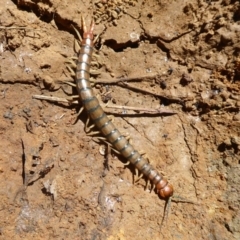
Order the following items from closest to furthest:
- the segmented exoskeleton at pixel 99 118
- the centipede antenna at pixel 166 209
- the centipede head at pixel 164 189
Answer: the centipede antenna at pixel 166 209 → the centipede head at pixel 164 189 → the segmented exoskeleton at pixel 99 118

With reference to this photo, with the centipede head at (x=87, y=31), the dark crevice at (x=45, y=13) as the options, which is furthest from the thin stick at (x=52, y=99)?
the dark crevice at (x=45, y=13)

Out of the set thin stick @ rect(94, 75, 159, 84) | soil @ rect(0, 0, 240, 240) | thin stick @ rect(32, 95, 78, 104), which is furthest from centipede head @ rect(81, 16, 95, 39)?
thin stick @ rect(32, 95, 78, 104)

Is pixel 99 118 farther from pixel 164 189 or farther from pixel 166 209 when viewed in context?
pixel 166 209

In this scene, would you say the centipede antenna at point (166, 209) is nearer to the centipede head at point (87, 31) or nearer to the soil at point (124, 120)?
the soil at point (124, 120)

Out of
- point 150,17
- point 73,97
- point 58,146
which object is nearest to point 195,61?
point 150,17

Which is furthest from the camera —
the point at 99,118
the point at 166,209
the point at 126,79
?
the point at 126,79

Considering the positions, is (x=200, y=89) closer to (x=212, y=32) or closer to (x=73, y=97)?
(x=212, y=32)

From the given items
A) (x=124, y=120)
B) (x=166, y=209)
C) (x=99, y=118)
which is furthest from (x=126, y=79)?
(x=166, y=209)

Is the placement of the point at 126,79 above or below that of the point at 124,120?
above
